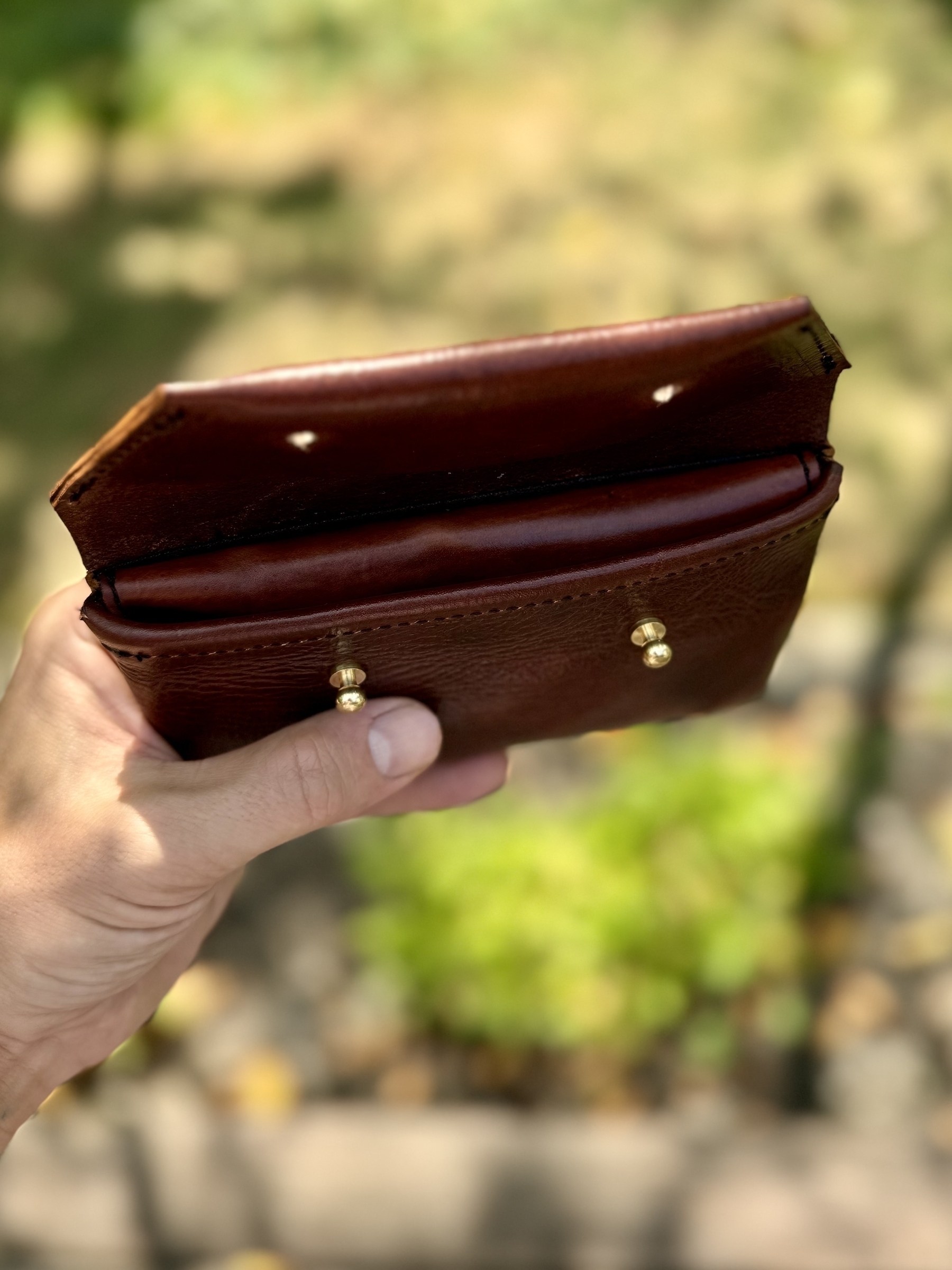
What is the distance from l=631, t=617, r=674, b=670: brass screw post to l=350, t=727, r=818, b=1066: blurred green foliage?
1201 mm

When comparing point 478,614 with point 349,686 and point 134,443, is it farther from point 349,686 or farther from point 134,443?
point 134,443

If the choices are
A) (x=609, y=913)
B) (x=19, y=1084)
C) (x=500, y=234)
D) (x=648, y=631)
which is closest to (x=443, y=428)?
(x=648, y=631)

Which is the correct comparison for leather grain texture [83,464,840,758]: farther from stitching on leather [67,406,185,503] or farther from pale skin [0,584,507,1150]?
stitching on leather [67,406,185,503]

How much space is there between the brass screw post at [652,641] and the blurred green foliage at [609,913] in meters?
1.20

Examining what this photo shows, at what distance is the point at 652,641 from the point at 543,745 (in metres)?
1.61

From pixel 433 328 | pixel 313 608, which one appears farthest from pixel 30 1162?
pixel 433 328

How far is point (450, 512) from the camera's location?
1.49 metres

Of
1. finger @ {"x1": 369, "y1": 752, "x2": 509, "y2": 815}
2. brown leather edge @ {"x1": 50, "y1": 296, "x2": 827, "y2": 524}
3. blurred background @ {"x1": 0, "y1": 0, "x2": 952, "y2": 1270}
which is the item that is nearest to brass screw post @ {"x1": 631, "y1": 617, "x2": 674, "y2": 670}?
brown leather edge @ {"x1": 50, "y1": 296, "x2": 827, "y2": 524}

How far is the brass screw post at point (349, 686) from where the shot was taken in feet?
5.00

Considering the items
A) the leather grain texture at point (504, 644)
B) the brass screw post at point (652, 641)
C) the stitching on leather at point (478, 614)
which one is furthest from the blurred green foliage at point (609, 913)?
the stitching on leather at point (478, 614)

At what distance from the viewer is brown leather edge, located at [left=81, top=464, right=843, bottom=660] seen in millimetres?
1424

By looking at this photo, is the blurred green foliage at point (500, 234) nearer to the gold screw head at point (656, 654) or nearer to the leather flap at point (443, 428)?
the gold screw head at point (656, 654)

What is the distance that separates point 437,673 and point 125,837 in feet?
1.79

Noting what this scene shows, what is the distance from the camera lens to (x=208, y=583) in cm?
143
